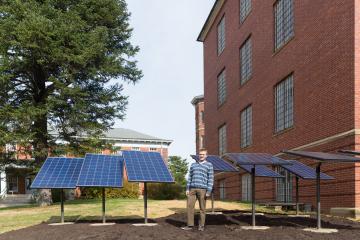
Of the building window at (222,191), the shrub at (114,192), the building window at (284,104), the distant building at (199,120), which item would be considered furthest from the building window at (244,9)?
the distant building at (199,120)

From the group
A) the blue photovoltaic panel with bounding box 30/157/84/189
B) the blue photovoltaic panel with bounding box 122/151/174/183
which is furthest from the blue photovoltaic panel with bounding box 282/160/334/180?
the blue photovoltaic panel with bounding box 30/157/84/189

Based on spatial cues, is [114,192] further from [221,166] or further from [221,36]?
[221,166]

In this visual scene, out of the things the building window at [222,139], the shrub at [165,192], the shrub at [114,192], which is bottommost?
the shrub at [114,192]

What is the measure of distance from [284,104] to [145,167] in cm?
1274

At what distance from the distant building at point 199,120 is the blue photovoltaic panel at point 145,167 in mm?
48762

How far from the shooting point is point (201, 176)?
1156cm

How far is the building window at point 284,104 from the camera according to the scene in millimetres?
22359

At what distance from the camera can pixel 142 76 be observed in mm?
29625

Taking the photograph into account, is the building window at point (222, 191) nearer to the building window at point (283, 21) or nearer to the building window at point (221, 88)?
the building window at point (221, 88)

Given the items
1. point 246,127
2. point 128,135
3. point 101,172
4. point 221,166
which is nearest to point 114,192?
point 246,127

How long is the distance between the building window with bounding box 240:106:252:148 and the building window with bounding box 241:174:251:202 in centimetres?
229

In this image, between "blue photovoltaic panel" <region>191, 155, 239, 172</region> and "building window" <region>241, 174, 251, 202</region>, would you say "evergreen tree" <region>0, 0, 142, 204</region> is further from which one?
"blue photovoltaic panel" <region>191, 155, 239, 172</region>

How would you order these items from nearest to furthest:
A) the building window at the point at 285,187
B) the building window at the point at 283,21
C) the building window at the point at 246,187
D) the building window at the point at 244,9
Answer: the building window at the point at 285,187 < the building window at the point at 283,21 < the building window at the point at 246,187 < the building window at the point at 244,9

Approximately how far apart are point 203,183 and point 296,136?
11.0 metres
